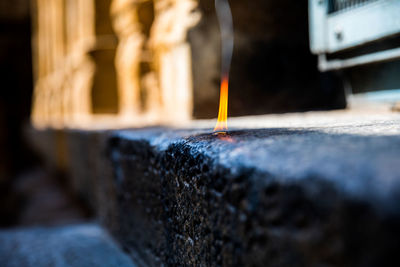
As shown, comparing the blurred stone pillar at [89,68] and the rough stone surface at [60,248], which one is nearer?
the rough stone surface at [60,248]

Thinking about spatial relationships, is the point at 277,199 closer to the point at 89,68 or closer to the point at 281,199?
Result: the point at 281,199

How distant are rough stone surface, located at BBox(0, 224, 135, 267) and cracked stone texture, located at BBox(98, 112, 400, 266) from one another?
572 mm

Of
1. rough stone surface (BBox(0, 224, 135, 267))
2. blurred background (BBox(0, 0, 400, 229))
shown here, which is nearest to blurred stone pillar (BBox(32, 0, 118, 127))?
blurred background (BBox(0, 0, 400, 229))

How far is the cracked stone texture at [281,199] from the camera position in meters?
0.43

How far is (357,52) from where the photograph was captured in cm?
188

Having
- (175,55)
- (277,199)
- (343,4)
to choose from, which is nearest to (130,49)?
(175,55)

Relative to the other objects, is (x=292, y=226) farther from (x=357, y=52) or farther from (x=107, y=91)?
(x=107, y=91)

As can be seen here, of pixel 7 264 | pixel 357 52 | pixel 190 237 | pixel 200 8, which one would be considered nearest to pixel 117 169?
pixel 7 264

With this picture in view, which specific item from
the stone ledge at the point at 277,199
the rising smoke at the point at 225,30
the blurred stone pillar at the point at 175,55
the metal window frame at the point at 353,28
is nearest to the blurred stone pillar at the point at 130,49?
the blurred stone pillar at the point at 175,55

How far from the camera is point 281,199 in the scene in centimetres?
54

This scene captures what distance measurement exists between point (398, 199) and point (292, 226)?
151 mm

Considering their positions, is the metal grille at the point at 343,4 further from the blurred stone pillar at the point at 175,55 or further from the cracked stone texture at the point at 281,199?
the cracked stone texture at the point at 281,199

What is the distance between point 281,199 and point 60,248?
1.45 meters

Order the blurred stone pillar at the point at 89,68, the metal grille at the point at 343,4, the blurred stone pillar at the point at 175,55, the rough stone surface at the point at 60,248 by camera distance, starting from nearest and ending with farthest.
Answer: the rough stone surface at the point at 60,248, the metal grille at the point at 343,4, the blurred stone pillar at the point at 175,55, the blurred stone pillar at the point at 89,68
